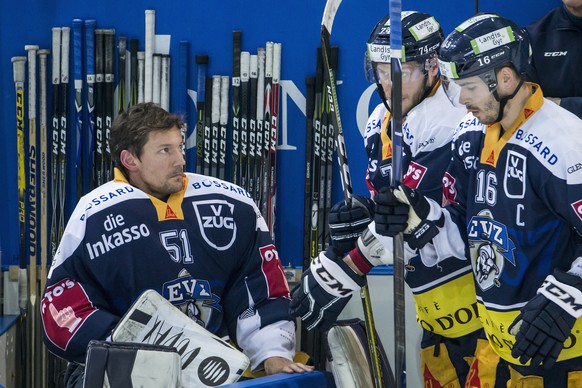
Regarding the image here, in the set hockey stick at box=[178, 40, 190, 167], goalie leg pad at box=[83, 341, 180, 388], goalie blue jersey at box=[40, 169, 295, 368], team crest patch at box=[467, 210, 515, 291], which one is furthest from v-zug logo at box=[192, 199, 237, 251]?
hockey stick at box=[178, 40, 190, 167]

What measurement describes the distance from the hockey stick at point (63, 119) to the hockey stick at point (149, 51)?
0.35m

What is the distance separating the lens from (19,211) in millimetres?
4637

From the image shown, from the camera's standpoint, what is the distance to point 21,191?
4.60m

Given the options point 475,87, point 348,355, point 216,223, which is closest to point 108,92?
point 216,223

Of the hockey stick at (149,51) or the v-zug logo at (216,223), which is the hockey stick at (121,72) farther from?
the v-zug logo at (216,223)

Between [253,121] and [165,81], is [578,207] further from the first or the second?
[165,81]

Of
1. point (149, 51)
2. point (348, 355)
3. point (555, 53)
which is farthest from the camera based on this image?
point (149, 51)

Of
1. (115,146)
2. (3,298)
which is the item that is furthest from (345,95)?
(3,298)

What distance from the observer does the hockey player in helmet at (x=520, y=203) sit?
2516 millimetres

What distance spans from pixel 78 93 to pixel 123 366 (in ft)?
7.35

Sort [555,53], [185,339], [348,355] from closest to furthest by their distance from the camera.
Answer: [348,355] < [185,339] < [555,53]

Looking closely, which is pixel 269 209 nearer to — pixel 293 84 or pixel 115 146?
pixel 293 84

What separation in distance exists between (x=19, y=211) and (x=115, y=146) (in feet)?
4.25

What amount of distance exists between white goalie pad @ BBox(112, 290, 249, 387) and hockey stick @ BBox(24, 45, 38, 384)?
5.59 ft
